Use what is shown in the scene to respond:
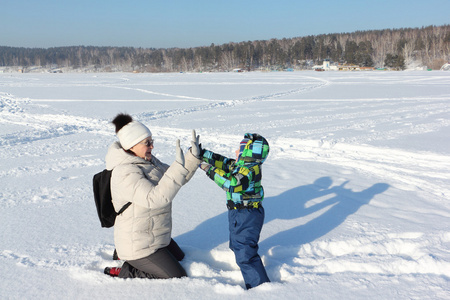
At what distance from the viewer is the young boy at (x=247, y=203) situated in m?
2.49

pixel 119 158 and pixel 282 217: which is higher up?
pixel 119 158

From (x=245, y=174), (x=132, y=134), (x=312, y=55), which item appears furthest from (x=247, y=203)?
(x=312, y=55)

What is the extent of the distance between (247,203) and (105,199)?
1.02m

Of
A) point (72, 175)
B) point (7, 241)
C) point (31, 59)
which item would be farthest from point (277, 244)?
point (31, 59)

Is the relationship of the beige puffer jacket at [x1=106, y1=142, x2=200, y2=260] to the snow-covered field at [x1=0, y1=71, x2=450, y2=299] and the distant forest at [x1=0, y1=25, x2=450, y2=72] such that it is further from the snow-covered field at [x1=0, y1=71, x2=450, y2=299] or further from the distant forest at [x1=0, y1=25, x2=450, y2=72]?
the distant forest at [x1=0, y1=25, x2=450, y2=72]

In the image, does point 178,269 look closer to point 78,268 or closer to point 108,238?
point 78,268

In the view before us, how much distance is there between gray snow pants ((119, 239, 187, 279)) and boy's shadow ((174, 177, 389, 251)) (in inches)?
24.5

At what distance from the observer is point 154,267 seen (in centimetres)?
255

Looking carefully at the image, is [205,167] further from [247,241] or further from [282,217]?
[282,217]

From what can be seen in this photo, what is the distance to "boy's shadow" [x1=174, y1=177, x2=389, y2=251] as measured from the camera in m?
3.35

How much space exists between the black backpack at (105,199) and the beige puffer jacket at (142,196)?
46 mm

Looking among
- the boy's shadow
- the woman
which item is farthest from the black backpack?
the boy's shadow

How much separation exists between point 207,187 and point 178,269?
7.65 feet

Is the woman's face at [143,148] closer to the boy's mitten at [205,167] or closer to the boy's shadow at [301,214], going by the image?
the boy's mitten at [205,167]
